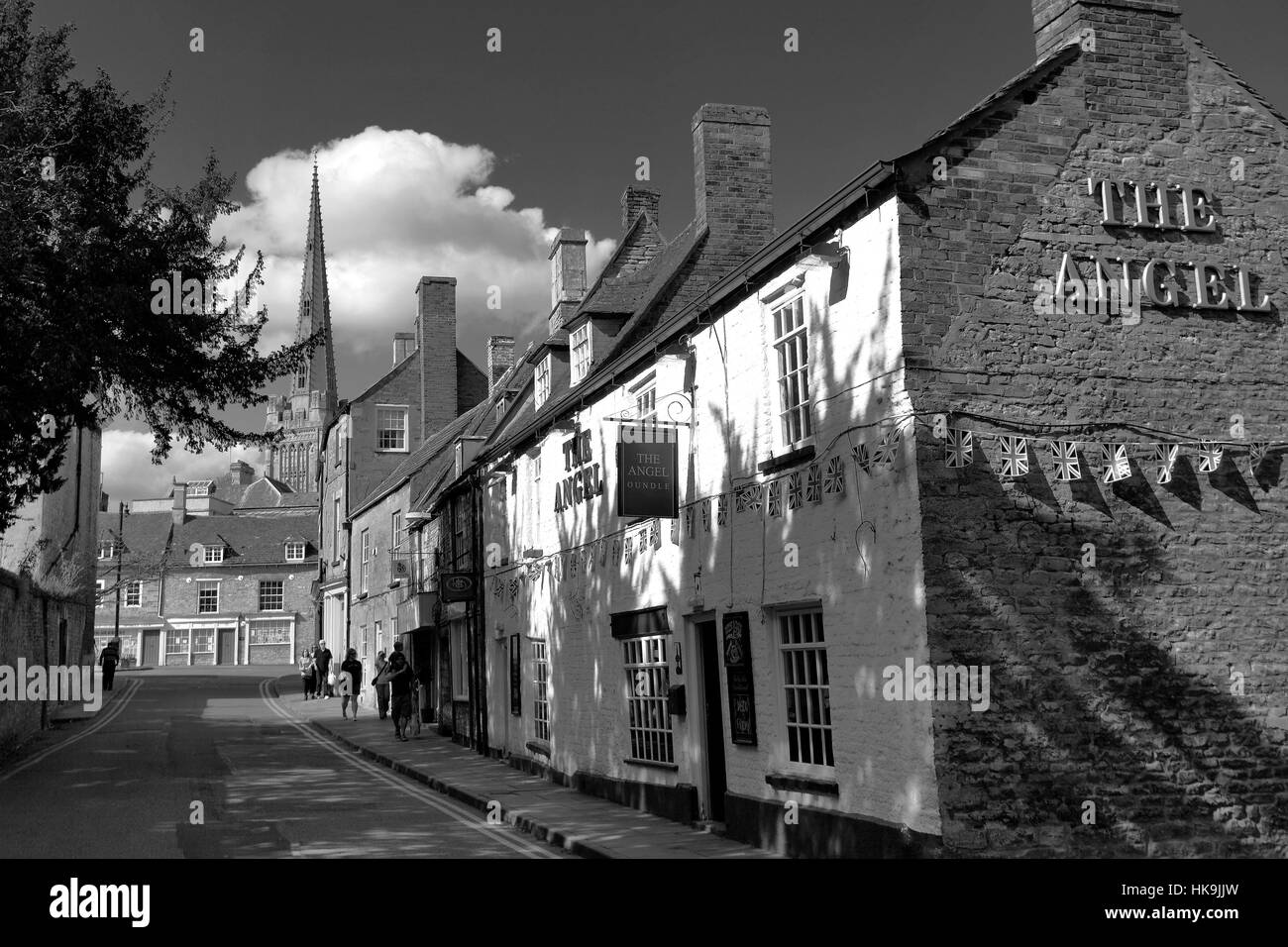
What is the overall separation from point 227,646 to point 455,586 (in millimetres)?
52370

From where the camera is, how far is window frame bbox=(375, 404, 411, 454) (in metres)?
40.9

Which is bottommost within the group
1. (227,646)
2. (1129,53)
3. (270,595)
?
(227,646)

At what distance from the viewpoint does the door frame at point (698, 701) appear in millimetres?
12672

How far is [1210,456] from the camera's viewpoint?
9.56 m

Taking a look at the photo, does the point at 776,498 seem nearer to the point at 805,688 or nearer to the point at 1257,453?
the point at 805,688

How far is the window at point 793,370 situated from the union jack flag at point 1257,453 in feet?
12.4

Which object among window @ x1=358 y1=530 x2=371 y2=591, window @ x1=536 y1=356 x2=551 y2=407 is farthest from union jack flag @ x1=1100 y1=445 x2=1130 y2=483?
window @ x1=358 y1=530 x2=371 y2=591

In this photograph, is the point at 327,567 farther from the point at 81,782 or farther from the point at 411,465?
the point at 81,782

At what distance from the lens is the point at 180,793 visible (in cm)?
1544

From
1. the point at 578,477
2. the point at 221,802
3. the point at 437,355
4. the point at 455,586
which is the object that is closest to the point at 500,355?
the point at 437,355

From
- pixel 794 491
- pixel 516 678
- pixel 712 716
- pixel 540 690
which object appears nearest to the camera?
pixel 794 491

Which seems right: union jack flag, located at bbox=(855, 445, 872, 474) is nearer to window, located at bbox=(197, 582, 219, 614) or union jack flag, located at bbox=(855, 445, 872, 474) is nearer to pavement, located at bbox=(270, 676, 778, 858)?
pavement, located at bbox=(270, 676, 778, 858)

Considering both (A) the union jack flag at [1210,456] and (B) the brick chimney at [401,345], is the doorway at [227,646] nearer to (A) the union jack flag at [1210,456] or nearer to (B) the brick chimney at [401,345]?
(B) the brick chimney at [401,345]
